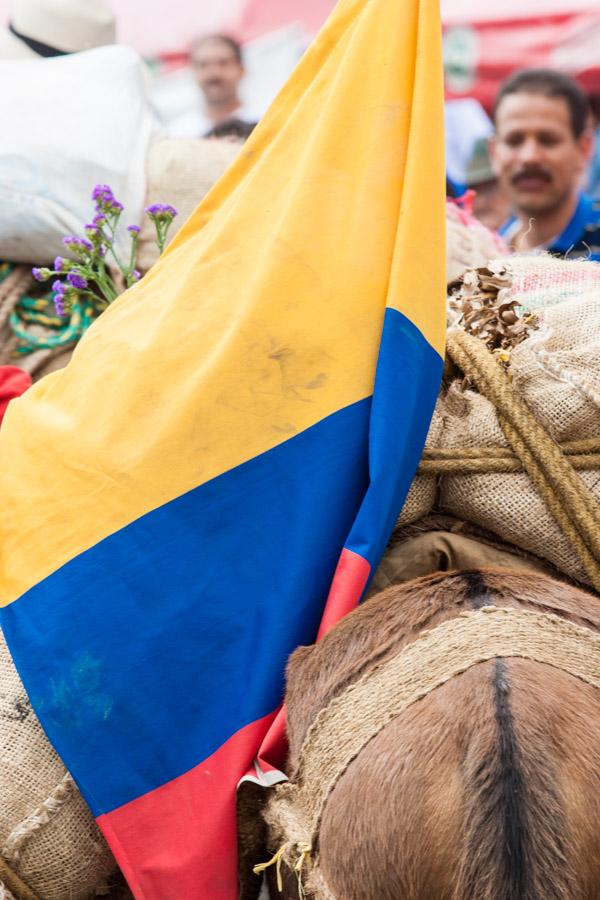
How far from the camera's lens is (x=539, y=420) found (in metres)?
1.46

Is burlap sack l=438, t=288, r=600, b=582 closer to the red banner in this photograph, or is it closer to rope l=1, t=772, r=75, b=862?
rope l=1, t=772, r=75, b=862

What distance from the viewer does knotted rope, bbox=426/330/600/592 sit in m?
1.40

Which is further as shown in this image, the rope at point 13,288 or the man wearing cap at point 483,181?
the man wearing cap at point 483,181

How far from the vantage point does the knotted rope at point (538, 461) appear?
4.58ft

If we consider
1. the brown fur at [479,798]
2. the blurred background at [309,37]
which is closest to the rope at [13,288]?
the brown fur at [479,798]

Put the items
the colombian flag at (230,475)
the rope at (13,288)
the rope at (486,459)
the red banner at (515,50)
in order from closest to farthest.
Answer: the colombian flag at (230,475) → the rope at (486,459) → the rope at (13,288) → the red banner at (515,50)

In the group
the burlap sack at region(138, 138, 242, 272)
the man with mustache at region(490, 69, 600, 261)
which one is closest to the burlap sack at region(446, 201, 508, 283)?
the burlap sack at region(138, 138, 242, 272)

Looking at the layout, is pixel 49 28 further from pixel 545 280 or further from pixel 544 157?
pixel 544 157

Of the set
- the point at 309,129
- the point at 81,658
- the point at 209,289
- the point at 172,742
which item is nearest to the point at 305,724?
the point at 172,742

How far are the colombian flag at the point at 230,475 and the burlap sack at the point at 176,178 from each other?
0.91 meters

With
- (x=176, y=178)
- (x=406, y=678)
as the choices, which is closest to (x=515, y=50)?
(x=176, y=178)

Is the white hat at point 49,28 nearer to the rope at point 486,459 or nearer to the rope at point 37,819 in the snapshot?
the rope at point 486,459

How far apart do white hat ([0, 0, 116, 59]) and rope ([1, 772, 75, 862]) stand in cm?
251

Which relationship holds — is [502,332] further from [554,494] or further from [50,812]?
[50,812]
